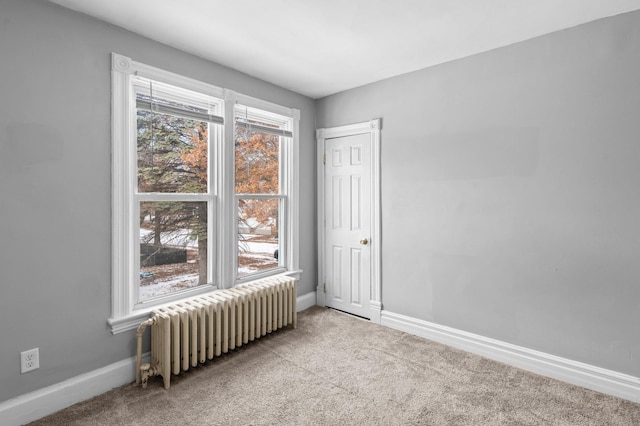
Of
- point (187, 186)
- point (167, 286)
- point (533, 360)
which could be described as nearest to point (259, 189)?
point (187, 186)

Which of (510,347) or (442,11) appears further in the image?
(510,347)

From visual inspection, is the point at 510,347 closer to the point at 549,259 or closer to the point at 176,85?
the point at 549,259

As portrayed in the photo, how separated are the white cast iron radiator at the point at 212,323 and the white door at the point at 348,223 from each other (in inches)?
28.3

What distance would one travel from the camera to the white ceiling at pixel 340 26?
2.09m

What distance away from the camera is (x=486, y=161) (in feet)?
9.07

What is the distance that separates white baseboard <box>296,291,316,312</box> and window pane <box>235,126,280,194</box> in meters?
1.33

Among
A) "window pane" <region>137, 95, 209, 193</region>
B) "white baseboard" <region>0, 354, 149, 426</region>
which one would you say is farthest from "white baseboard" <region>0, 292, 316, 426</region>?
"window pane" <region>137, 95, 209, 193</region>

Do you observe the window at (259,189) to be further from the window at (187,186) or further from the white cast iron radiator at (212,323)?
the white cast iron radiator at (212,323)

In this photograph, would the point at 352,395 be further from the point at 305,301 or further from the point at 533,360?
the point at 305,301

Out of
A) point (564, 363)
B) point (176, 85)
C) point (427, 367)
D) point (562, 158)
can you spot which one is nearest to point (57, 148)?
point (176, 85)

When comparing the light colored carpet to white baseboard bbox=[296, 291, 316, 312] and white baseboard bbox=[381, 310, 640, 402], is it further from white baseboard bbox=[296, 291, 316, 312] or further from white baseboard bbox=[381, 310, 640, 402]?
white baseboard bbox=[296, 291, 316, 312]

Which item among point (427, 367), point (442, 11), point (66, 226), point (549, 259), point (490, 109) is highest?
point (442, 11)

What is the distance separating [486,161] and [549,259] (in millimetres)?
924

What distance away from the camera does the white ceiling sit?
2.09m
